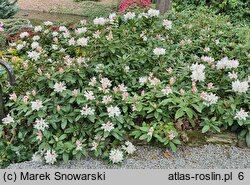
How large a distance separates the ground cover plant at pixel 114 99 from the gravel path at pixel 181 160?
7 centimetres

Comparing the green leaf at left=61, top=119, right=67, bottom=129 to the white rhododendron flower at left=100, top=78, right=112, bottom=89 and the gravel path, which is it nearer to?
the gravel path

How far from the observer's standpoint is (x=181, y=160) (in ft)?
8.97

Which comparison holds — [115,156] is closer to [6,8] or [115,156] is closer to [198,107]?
[198,107]

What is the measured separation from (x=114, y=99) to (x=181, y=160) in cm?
73

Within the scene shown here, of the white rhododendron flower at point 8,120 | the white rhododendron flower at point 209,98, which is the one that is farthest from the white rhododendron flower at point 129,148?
the white rhododendron flower at point 8,120

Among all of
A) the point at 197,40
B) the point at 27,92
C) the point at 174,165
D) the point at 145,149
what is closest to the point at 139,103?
the point at 145,149

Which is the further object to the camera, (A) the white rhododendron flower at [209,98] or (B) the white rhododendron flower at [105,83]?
(B) the white rhododendron flower at [105,83]

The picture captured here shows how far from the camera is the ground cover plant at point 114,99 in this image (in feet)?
8.96

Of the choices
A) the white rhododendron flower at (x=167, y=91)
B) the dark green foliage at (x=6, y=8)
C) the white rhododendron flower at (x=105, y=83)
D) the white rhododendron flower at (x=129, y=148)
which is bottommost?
the white rhododendron flower at (x=129, y=148)

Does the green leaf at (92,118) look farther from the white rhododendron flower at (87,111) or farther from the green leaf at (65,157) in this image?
the green leaf at (65,157)

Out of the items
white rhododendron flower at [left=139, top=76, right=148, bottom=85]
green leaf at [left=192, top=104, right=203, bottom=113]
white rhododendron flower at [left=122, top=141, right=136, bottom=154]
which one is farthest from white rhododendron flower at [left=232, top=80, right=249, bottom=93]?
white rhododendron flower at [left=122, top=141, right=136, bottom=154]

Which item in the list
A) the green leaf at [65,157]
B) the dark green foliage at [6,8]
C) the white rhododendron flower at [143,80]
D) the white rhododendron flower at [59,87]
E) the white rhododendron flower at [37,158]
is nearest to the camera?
the green leaf at [65,157]

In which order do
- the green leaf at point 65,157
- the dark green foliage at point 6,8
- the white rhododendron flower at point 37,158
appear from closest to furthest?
the green leaf at point 65,157 → the white rhododendron flower at point 37,158 → the dark green foliage at point 6,8

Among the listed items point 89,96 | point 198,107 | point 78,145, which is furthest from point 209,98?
point 78,145
